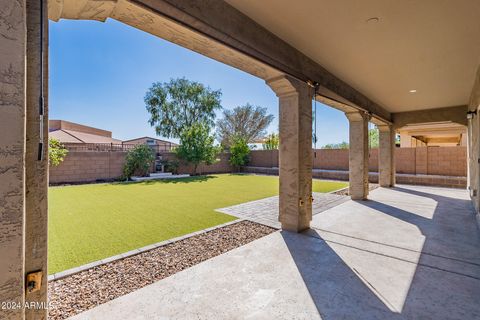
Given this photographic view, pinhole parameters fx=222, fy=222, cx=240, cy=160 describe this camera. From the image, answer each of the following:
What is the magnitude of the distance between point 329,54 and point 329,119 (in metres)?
28.9

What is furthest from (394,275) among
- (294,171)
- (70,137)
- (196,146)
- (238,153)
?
(70,137)

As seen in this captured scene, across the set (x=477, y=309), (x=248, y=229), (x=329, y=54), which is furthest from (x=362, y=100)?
(x=477, y=309)

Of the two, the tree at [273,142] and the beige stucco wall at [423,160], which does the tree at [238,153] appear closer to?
the tree at [273,142]

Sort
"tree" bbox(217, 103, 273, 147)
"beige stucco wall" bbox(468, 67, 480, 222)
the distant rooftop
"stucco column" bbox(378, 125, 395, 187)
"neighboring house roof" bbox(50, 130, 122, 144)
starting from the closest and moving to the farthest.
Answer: "beige stucco wall" bbox(468, 67, 480, 222)
"stucco column" bbox(378, 125, 395, 187)
"neighboring house roof" bbox(50, 130, 122, 144)
the distant rooftop
"tree" bbox(217, 103, 273, 147)

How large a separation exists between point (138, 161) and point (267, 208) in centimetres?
876

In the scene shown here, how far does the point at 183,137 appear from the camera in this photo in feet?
44.3

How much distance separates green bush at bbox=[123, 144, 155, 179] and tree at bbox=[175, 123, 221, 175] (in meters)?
1.91

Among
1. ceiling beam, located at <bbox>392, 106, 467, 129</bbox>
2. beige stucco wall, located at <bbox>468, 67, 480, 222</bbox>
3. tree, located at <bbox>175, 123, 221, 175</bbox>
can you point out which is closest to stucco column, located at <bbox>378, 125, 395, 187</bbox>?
ceiling beam, located at <bbox>392, 106, 467, 129</bbox>

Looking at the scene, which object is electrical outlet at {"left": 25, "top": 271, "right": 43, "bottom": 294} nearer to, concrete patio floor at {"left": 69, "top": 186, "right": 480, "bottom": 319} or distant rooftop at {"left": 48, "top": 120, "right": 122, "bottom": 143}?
concrete patio floor at {"left": 69, "top": 186, "right": 480, "bottom": 319}

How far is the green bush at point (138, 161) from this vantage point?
11414mm

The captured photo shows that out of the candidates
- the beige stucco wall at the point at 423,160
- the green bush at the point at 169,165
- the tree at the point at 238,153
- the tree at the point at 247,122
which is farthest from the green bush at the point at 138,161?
the tree at the point at 247,122

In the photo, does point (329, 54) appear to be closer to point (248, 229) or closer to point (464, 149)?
point (248, 229)

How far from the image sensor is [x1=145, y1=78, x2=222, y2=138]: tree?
17.6m

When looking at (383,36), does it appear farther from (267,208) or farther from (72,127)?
(72,127)
